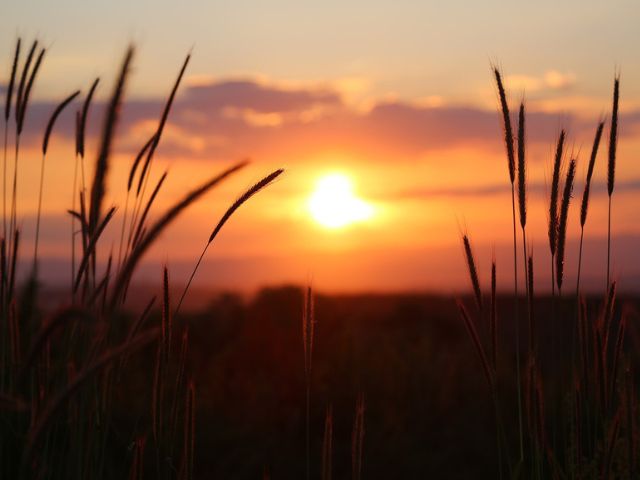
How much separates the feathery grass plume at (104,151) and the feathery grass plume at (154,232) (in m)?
0.21

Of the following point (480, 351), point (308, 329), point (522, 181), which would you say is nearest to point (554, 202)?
point (522, 181)

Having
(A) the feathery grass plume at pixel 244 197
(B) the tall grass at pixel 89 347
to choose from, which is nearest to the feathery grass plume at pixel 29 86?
(B) the tall grass at pixel 89 347

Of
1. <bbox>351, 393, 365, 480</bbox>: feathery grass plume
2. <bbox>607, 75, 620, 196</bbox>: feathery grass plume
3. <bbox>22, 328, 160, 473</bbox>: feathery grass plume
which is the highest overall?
<bbox>607, 75, 620, 196</bbox>: feathery grass plume

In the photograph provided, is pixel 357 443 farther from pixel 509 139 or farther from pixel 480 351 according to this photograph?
pixel 509 139

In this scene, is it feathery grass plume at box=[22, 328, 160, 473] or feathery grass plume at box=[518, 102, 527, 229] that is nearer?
feathery grass plume at box=[22, 328, 160, 473]

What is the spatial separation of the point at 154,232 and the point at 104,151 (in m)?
0.31

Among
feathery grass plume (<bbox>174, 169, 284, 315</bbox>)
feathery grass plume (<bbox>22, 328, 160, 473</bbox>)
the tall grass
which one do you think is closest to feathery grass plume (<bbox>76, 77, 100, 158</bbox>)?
the tall grass

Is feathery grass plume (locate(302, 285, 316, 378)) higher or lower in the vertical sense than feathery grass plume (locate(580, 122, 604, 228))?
lower

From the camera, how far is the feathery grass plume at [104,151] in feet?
5.32

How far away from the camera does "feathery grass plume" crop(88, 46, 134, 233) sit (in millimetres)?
1622

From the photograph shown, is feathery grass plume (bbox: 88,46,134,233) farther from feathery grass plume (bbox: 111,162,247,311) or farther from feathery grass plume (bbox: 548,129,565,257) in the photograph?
feathery grass plume (bbox: 548,129,565,257)

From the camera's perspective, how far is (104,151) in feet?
5.32

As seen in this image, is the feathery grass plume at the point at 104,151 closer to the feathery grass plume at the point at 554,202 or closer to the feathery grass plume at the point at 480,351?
the feathery grass plume at the point at 480,351

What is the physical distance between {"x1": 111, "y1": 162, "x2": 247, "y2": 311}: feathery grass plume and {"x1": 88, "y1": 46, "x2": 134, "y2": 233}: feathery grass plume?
21 centimetres
